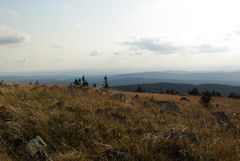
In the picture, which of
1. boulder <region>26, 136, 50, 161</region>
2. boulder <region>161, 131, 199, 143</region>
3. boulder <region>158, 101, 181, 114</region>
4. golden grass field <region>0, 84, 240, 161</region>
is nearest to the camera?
golden grass field <region>0, 84, 240, 161</region>

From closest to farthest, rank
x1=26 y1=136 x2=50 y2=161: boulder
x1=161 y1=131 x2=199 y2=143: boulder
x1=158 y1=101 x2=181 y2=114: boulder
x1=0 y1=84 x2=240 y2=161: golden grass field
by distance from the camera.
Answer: x1=0 y1=84 x2=240 y2=161: golden grass field
x1=26 y1=136 x2=50 y2=161: boulder
x1=161 y1=131 x2=199 y2=143: boulder
x1=158 y1=101 x2=181 y2=114: boulder

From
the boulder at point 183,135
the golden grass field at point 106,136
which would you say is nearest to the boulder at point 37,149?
the golden grass field at point 106,136

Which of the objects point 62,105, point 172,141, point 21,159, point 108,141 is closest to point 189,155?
point 172,141

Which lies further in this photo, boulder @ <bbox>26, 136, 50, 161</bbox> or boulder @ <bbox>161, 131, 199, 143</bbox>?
boulder @ <bbox>161, 131, 199, 143</bbox>

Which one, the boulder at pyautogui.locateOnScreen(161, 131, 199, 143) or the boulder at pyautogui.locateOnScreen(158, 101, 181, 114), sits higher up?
the boulder at pyautogui.locateOnScreen(161, 131, 199, 143)

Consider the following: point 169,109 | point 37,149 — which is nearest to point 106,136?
point 37,149

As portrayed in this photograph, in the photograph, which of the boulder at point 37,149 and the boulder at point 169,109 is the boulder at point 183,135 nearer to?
the boulder at point 37,149

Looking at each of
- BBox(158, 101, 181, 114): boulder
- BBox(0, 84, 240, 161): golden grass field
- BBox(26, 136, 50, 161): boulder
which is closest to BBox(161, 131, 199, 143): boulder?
BBox(0, 84, 240, 161): golden grass field

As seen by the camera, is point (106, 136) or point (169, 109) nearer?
point (106, 136)

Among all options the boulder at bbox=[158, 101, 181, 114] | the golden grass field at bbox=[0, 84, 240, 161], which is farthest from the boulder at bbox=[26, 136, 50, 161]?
the boulder at bbox=[158, 101, 181, 114]

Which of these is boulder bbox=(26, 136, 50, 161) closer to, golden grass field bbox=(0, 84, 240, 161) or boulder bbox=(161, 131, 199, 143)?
golden grass field bbox=(0, 84, 240, 161)

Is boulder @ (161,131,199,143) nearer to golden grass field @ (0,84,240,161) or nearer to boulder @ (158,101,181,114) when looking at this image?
golden grass field @ (0,84,240,161)

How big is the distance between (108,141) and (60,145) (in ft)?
2.97

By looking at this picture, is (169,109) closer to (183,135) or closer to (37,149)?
(183,135)
